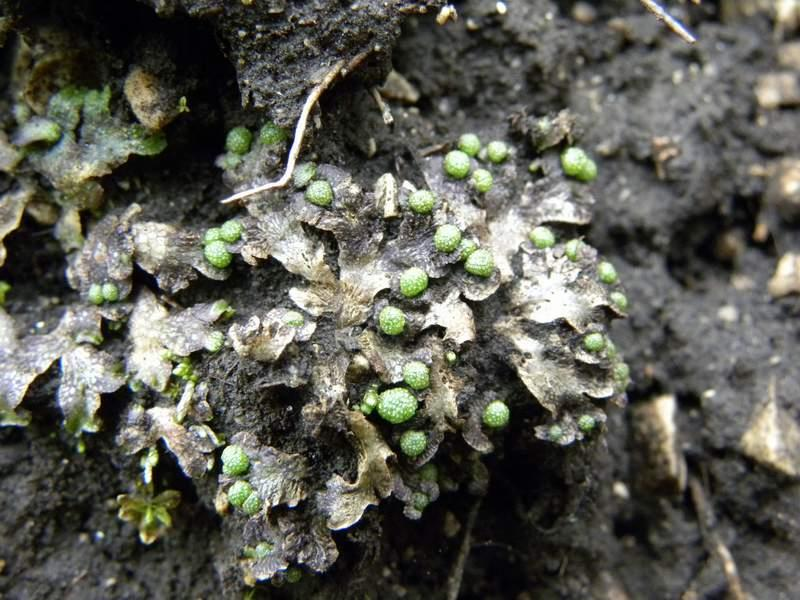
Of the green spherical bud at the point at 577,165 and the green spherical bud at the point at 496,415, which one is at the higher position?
the green spherical bud at the point at 577,165

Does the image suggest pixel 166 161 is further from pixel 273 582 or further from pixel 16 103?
pixel 273 582

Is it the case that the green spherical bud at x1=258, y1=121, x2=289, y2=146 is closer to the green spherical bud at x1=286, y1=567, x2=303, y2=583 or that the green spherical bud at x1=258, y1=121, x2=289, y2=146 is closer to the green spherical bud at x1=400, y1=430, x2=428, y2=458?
the green spherical bud at x1=400, y1=430, x2=428, y2=458

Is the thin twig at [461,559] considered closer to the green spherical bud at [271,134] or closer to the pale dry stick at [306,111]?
the pale dry stick at [306,111]

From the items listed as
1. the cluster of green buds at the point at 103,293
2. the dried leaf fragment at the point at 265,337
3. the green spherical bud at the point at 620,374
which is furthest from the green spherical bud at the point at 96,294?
the green spherical bud at the point at 620,374

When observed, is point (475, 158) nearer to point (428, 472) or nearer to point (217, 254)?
point (217, 254)

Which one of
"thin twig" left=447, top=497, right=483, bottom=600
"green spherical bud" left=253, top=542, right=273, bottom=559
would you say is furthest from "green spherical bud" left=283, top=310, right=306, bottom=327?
"thin twig" left=447, top=497, right=483, bottom=600
